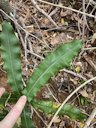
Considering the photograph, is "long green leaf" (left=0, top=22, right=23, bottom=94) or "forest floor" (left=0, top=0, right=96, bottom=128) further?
"forest floor" (left=0, top=0, right=96, bottom=128)

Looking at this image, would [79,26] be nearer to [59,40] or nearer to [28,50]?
[59,40]

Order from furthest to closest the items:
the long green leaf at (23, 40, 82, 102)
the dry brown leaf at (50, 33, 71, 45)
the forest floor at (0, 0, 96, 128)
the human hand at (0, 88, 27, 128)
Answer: the dry brown leaf at (50, 33, 71, 45), the forest floor at (0, 0, 96, 128), the long green leaf at (23, 40, 82, 102), the human hand at (0, 88, 27, 128)

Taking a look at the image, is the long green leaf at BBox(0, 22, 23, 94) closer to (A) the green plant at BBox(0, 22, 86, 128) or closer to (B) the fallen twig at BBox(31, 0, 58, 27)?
(A) the green plant at BBox(0, 22, 86, 128)

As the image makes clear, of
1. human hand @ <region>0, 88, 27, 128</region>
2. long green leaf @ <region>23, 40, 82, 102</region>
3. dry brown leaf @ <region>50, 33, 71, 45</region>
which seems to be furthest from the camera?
dry brown leaf @ <region>50, 33, 71, 45</region>

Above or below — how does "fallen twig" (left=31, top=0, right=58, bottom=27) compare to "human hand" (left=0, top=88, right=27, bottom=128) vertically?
above

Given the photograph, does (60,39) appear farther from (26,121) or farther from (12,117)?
(12,117)


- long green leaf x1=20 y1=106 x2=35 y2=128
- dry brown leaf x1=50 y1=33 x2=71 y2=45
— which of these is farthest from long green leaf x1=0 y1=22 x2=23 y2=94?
dry brown leaf x1=50 y1=33 x2=71 y2=45

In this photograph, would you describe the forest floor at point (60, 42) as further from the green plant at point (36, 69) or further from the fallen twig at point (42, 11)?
the green plant at point (36, 69)

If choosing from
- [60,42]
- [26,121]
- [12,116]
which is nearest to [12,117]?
[12,116]
